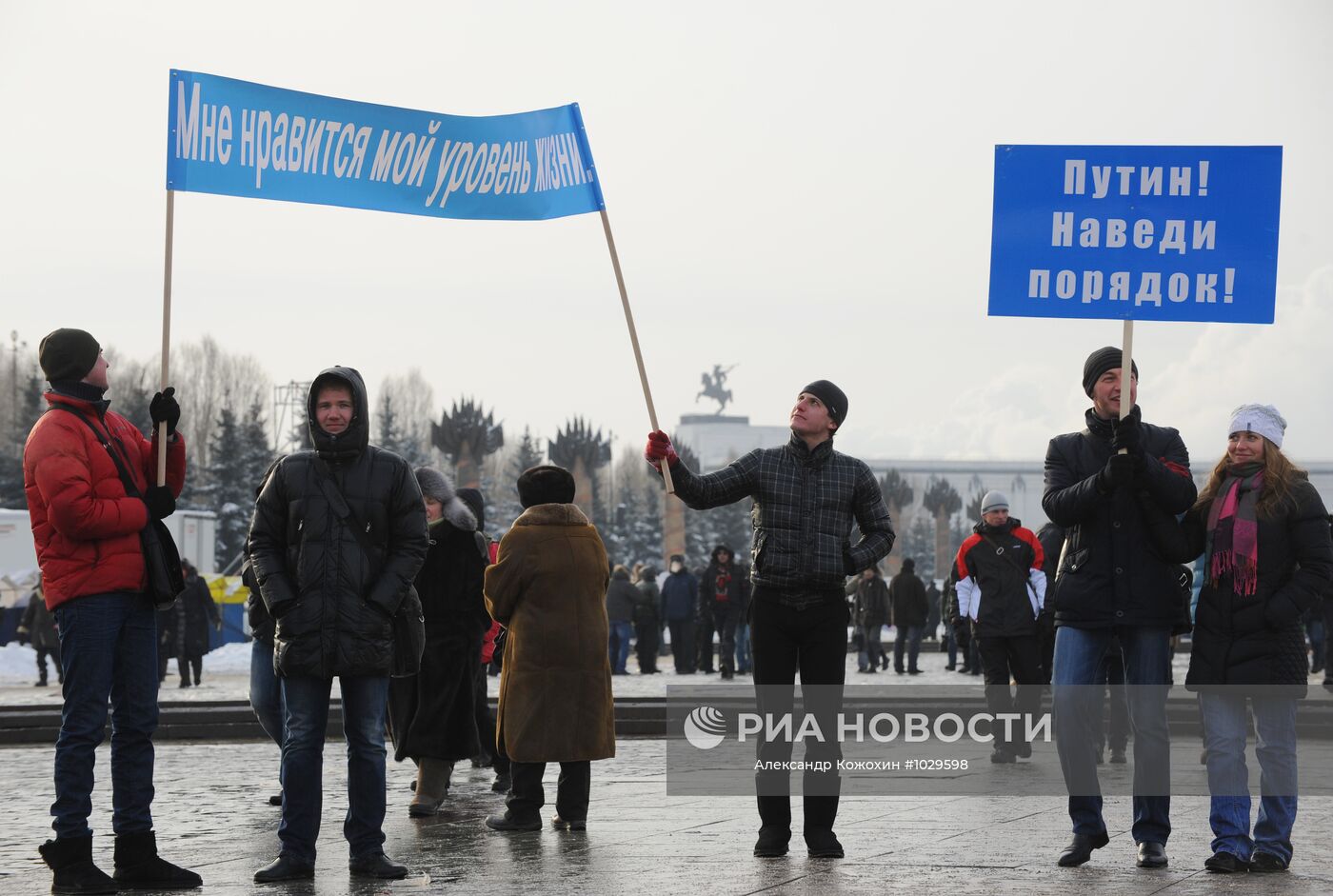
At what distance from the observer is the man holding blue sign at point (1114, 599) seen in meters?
6.78

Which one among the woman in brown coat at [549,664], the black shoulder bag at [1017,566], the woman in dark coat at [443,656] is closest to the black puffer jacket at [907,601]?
the black shoulder bag at [1017,566]

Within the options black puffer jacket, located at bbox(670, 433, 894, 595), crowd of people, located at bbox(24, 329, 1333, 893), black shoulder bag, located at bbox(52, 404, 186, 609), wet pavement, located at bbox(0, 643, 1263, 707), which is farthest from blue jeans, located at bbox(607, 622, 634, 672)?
black shoulder bag, located at bbox(52, 404, 186, 609)

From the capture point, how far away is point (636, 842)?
299 inches

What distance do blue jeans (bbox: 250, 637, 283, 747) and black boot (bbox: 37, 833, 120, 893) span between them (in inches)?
113

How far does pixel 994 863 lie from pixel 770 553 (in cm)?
147

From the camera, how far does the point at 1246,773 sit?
6.68 meters

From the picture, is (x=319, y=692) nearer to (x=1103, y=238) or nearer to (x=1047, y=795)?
(x=1103, y=238)

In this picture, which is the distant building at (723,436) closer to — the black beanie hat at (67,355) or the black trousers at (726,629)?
the black trousers at (726,629)

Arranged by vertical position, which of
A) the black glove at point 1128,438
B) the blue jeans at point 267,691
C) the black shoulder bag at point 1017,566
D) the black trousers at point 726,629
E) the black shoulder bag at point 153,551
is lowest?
the black trousers at point 726,629

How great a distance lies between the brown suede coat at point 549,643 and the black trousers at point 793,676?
4.08 feet

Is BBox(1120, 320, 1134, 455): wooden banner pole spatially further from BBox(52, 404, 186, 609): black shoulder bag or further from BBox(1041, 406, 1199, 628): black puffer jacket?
BBox(52, 404, 186, 609): black shoulder bag

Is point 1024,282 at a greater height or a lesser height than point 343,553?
greater

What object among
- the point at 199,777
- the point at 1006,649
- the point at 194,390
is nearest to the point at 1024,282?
the point at 1006,649

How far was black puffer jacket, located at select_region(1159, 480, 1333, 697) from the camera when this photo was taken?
6820mm
